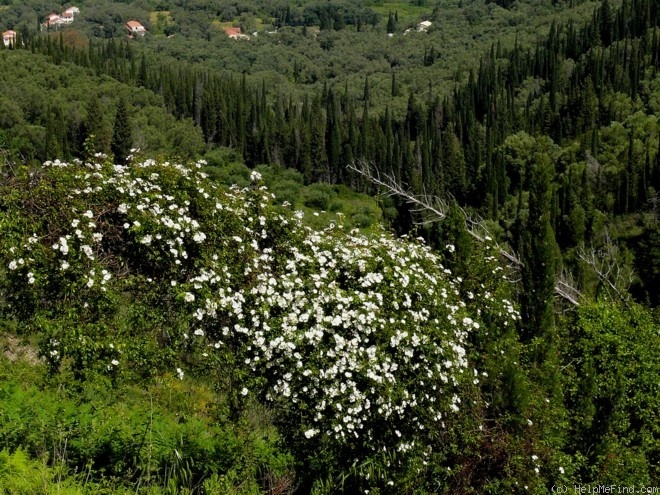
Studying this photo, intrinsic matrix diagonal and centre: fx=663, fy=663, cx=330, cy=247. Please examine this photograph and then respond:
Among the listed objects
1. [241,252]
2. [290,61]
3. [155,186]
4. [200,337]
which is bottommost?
[290,61]

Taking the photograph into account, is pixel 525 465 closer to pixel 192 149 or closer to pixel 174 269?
pixel 174 269

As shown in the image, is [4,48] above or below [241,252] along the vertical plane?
below

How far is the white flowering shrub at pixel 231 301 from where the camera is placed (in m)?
8.68

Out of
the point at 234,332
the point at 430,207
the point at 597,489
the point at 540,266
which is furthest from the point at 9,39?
the point at 597,489

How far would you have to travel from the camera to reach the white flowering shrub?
8.68 meters

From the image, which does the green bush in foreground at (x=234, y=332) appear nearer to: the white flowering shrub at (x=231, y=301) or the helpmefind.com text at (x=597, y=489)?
the white flowering shrub at (x=231, y=301)

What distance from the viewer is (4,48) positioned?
11269 centimetres

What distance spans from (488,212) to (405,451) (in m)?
69.0

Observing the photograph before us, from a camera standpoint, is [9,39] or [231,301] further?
[9,39]

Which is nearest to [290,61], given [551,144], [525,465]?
[551,144]

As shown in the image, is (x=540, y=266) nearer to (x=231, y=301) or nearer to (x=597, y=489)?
(x=597, y=489)

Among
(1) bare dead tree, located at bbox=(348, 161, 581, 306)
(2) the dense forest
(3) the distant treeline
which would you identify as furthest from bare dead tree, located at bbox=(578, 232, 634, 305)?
(3) the distant treeline

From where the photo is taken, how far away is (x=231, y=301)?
30.3 ft

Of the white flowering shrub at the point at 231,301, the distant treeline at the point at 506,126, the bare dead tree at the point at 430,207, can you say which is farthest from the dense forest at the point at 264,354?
the distant treeline at the point at 506,126
